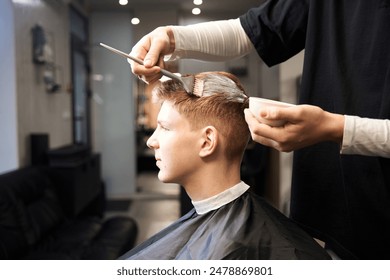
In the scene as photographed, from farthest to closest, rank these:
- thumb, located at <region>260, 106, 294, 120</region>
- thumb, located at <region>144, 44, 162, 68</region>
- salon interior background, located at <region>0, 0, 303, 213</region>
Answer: salon interior background, located at <region>0, 0, 303, 213</region>
thumb, located at <region>144, 44, 162, 68</region>
thumb, located at <region>260, 106, 294, 120</region>

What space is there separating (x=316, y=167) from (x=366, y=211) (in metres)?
0.17

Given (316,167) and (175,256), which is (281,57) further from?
(175,256)

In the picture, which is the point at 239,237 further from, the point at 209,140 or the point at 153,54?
the point at 153,54

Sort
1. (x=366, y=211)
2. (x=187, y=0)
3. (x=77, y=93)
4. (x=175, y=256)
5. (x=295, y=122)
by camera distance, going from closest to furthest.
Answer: (x=295, y=122)
(x=366, y=211)
(x=175, y=256)
(x=187, y=0)
(x=77, y=93)

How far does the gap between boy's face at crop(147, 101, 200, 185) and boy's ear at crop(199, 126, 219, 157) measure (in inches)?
0.7

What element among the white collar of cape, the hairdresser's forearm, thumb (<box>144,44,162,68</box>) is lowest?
the white collar of cape

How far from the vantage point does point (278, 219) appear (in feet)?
3.48

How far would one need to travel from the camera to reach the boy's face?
3.41ft

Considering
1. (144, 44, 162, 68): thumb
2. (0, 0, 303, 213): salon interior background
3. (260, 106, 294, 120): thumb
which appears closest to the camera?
(260, 106, 294, 120): thumb

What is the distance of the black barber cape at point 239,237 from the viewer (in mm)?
989

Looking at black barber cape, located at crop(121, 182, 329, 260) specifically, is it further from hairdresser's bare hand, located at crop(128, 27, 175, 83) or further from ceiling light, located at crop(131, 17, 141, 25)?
ceiling light, located at crop(131, 17, 141, 25)

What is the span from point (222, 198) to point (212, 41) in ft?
1.46

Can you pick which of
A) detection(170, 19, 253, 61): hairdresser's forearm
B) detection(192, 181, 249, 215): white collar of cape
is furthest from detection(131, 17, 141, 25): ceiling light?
detection(192, 181, 249, 215): white collar of cape
